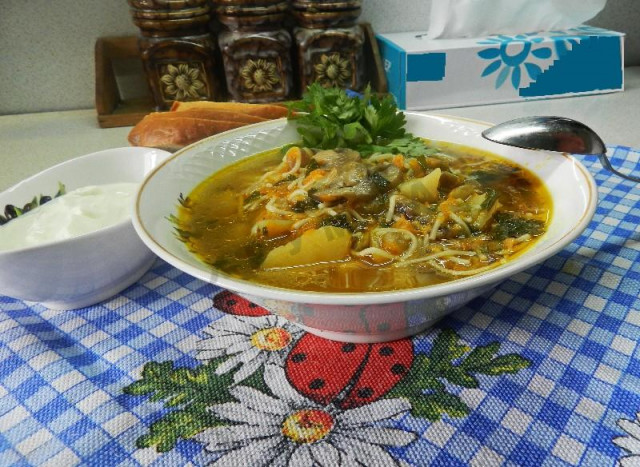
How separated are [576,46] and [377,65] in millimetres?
1164

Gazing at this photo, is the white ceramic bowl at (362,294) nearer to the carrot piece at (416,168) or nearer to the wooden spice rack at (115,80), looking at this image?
the carrot piece at (416,168)

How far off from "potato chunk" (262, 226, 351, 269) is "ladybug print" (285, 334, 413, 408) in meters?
0.17

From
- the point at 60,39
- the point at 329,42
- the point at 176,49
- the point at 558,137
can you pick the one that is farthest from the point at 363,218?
the point at 60,39

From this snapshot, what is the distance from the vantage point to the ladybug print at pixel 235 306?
1202 millimetres

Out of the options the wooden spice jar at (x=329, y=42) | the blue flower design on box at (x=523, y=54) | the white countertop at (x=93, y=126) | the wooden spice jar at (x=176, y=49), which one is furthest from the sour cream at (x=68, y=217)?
the blue flower design on box at (x=523, y=54)

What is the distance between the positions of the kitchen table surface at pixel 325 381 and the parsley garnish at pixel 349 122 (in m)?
0.71

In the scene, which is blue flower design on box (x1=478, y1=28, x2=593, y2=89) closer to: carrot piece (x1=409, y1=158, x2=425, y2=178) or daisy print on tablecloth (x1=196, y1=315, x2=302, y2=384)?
carrot piece (x1=409, y1=158, x2=425, y2=178)

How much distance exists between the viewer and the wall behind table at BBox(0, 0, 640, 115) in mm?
2922

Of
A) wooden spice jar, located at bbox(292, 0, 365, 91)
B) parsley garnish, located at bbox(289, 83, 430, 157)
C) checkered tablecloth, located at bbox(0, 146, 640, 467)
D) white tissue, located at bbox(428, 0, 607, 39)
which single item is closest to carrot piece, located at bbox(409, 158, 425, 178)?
parsley garnish, located at bbox(289, 83, 430, 157)

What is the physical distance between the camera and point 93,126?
3.02m

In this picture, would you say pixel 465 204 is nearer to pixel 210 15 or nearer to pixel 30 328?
pixel 30 328

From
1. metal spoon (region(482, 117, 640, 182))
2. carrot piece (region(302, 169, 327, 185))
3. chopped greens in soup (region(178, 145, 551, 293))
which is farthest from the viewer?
carrot piece (region(302, 169, 327, 185))

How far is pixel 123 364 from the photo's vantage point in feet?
3.45

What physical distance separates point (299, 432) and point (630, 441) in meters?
0.55
